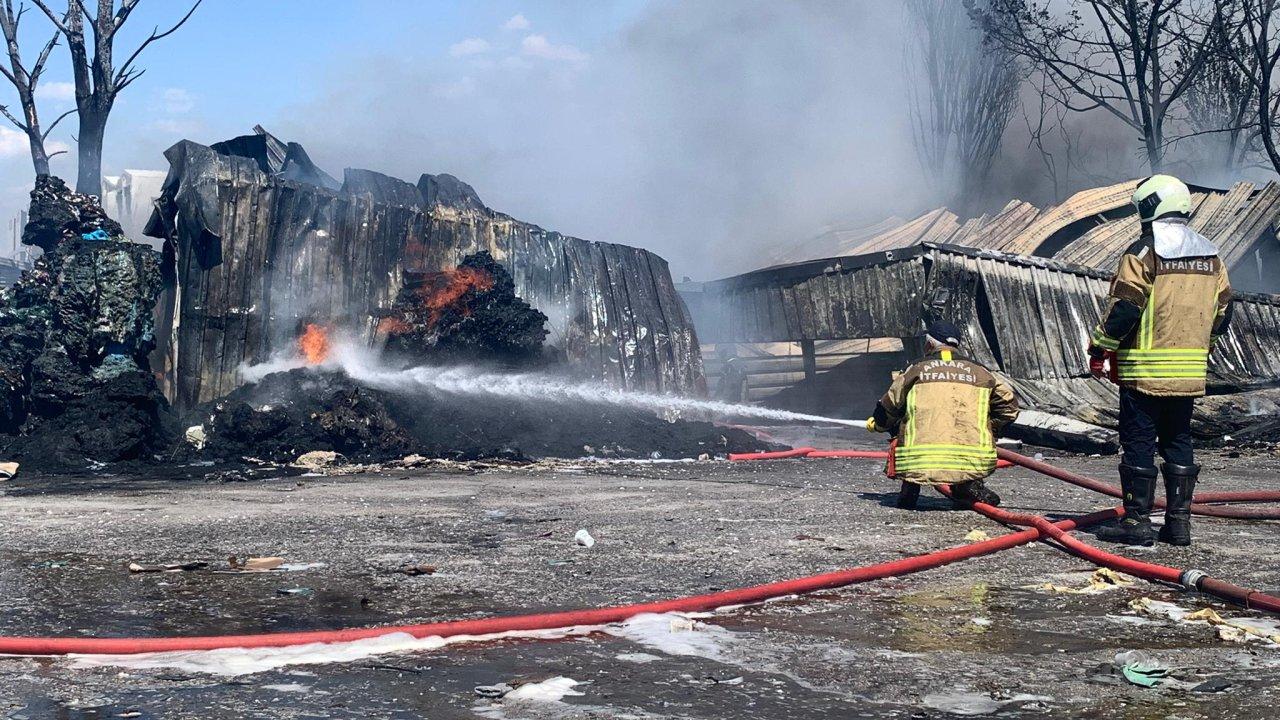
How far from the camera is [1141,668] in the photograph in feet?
10.9

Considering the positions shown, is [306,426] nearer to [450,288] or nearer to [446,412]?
[446,412]

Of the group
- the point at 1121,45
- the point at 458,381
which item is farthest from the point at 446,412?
the point at 1121,45

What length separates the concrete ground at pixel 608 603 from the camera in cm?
→ 306

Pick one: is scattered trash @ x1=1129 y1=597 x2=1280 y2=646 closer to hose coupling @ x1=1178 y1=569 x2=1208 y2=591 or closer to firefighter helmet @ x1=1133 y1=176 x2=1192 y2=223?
hose coupling @ x1=1178 y1=569 x2=1208 y2=591

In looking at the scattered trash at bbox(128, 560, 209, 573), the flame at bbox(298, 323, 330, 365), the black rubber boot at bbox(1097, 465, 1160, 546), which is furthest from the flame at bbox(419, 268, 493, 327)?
the black rubber boot at bbox(1097, 465, 1160, 546)

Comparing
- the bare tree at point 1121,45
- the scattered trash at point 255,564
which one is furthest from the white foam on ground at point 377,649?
the bare tree at point 1121,45

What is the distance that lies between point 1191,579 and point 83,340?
9.98 metres

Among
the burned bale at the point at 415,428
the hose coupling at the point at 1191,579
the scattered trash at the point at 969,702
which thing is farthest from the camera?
the burned bale at the point at 415,428

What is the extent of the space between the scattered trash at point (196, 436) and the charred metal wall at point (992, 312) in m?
8.55

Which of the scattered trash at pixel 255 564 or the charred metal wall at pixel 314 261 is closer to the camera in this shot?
the scattered trash at pixel 255 564

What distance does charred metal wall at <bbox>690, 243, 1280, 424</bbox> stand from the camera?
14.4 m

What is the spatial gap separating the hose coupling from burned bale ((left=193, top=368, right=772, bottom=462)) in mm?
6763

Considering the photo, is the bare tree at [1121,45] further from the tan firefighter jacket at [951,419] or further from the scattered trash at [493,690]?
the scattered trash at [493,690]

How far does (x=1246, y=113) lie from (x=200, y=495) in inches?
996
